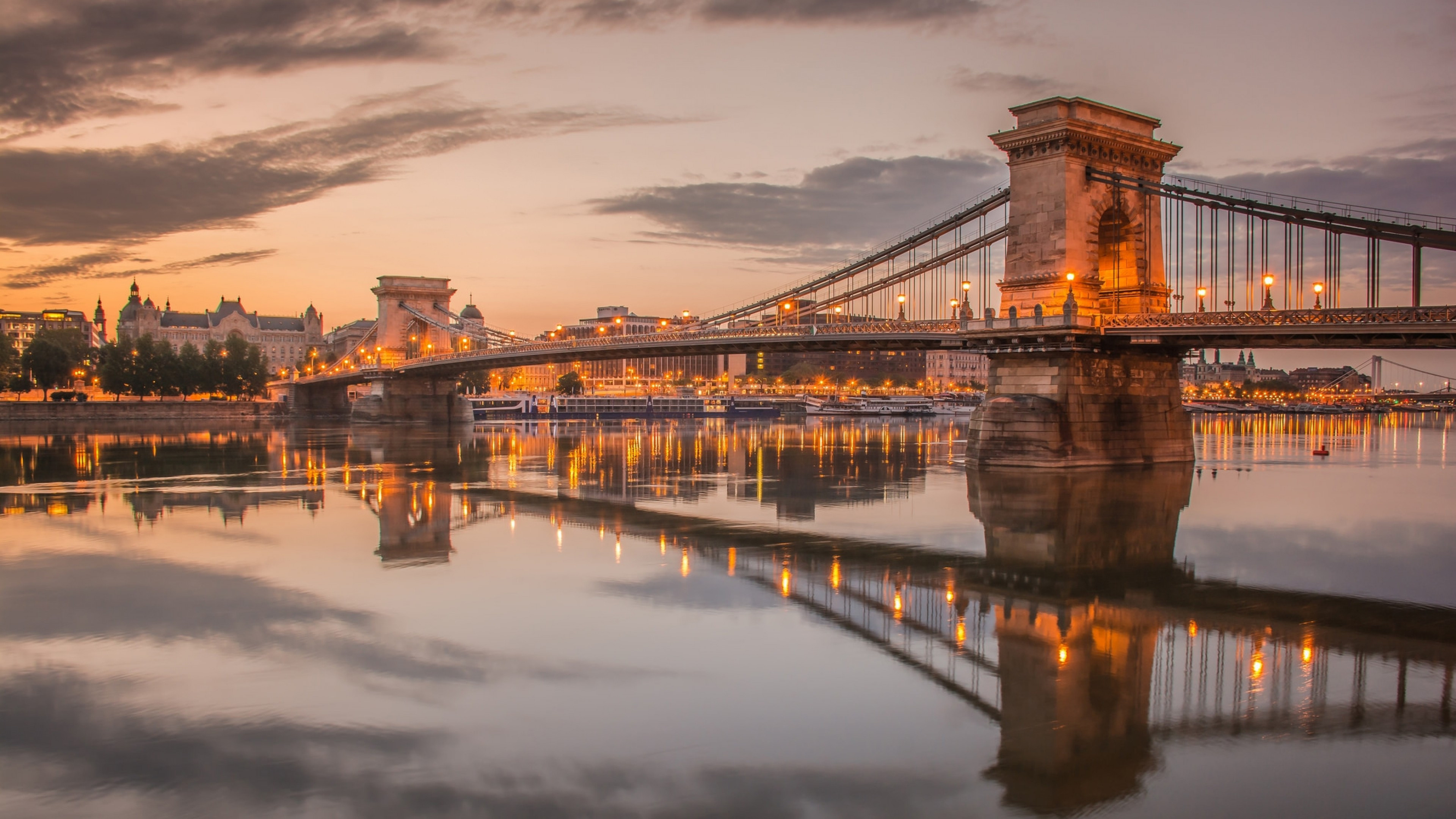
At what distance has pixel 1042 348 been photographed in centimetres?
3016

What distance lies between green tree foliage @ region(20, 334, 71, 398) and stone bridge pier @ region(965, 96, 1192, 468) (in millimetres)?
86305

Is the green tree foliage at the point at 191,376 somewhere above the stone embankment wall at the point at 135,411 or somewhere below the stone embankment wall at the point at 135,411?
above

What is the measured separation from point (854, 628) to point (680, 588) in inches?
133

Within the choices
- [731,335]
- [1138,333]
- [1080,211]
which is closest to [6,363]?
[731,335]

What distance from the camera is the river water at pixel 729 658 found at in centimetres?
781

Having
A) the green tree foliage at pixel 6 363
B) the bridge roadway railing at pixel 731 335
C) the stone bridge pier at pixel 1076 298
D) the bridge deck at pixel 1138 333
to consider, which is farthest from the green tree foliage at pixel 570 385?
the stone bridge pier at pixel 1076 298

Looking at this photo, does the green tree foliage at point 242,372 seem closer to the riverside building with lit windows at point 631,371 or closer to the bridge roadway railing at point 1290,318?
the riverside building with lit windows at point 631,371

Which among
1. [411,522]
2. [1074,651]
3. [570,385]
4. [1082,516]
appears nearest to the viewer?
[1074,651]

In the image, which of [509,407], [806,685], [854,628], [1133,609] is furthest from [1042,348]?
[509,407]

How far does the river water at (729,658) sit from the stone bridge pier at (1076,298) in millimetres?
4871

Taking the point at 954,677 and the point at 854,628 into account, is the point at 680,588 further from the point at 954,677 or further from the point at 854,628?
the point at 954,677

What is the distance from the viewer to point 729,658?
1124cm

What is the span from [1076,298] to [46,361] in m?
90.0

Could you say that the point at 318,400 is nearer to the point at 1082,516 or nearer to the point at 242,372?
the point at 242,372
